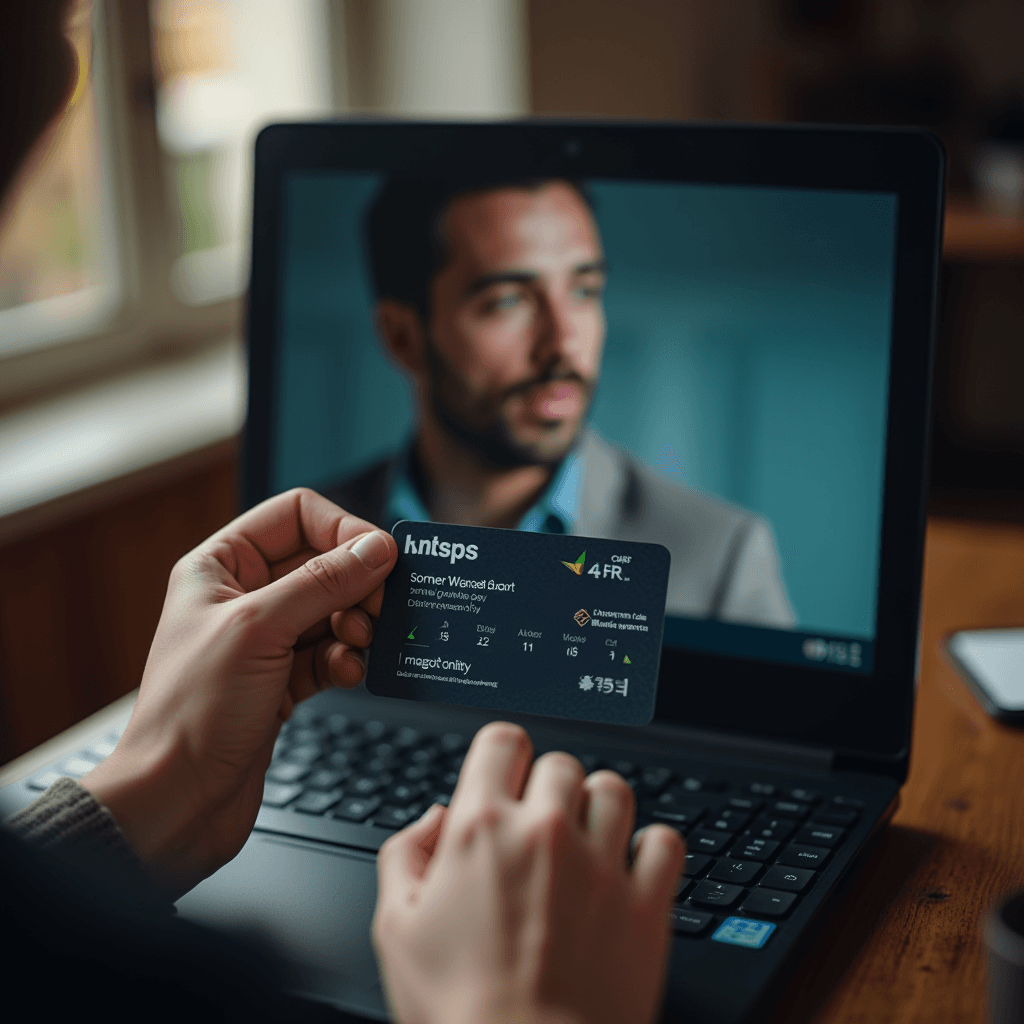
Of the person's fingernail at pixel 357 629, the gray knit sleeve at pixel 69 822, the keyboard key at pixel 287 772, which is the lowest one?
the keyboard key at pixel 287 772

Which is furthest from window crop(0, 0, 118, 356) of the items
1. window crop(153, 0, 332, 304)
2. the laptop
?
the laptop

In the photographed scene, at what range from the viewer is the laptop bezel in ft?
2.32

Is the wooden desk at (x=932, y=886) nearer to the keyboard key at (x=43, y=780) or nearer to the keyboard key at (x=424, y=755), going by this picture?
the keyboard key at (x=424, y=755)

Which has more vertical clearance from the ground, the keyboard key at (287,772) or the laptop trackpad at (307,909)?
the laptop trackpad at (307,909)

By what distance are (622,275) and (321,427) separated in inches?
10.2

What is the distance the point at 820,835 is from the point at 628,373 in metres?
0.33

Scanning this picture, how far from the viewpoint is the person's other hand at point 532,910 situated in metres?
0.44

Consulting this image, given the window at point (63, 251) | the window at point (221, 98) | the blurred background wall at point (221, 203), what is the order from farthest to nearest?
1. the window at point (221, 98)
2. the window at point (63, 251)
3. the blurred background wall at point (221, 203)

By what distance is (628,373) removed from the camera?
80 centimetres

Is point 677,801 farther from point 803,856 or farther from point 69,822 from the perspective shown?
point 69,822

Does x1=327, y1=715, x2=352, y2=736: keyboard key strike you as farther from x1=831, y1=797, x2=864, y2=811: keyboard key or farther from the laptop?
x1=831, y1=797, x2=864, y2=811: keyboard key

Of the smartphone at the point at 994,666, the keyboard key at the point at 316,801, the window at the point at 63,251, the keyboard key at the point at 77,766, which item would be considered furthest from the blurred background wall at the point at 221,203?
the smartphone at the point at 994,666

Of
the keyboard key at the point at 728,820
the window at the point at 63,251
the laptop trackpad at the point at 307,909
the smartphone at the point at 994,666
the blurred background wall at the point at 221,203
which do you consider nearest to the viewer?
the laptop trackpad at the point at 307,909

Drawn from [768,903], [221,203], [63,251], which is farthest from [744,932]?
[221,203]
